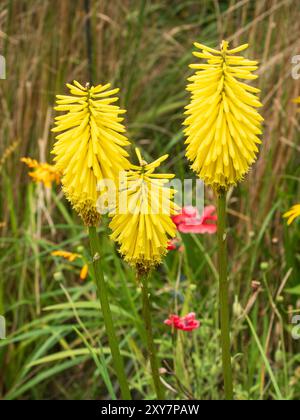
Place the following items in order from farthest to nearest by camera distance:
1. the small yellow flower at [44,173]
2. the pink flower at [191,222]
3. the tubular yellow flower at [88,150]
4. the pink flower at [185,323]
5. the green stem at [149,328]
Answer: the small yellow flower at [44,173], the pink flower at [191,222], the pink flower at [185,323], the green stem at [149,328], the tubular yellow flower at [88,150]

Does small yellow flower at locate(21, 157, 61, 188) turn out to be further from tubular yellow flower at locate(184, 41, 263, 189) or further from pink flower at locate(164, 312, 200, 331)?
tubular yellow flower at locate(184, 41, 263, 189)

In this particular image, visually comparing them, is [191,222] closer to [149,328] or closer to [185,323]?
[185,323]

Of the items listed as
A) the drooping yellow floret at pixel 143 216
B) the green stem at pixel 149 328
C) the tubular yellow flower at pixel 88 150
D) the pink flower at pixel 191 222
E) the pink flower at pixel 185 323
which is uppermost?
the tubular yellow flower at pixel 88 150

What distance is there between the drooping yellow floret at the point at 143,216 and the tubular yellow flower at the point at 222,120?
0.13 meters

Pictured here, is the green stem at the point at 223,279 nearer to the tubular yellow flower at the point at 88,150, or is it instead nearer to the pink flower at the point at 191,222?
the tubular yellow flower at the point at 88,150

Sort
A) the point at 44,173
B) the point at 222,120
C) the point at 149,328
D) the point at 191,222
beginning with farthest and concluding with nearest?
the point at 44,173 < the point at 191,222 < the point at 149,328 < the point at 222,120

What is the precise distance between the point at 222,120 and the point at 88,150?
0.37 m

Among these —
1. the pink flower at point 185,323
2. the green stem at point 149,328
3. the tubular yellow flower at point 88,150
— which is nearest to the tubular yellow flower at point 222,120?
the tubular yellow flower at point 88,150

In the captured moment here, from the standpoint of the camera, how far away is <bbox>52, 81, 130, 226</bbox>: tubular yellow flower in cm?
212

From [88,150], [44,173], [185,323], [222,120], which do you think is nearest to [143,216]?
[88,150]

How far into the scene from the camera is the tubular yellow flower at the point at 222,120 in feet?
6.95

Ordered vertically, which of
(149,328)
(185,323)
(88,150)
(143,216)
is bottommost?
(185,323)

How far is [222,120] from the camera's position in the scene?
7.00ft
